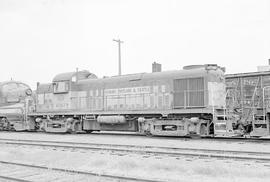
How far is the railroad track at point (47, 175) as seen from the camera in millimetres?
6305

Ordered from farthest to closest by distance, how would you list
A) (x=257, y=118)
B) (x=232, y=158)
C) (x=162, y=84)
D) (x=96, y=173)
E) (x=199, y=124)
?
(x=162, y=84) → (x=199, y=124) → (x=257, y=118) → (x=232, y=158) → (x=96, y=173)

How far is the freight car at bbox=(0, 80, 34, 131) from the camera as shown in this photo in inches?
805

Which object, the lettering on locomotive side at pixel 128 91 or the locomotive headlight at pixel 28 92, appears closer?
the lettering on locomotive side at pixel 128 91

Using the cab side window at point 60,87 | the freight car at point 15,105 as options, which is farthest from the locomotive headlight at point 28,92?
the cab side window at point 60,87

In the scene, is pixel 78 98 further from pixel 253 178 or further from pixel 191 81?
pixel 253 178

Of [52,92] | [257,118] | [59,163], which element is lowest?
[59,163]

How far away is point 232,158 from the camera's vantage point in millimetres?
8266

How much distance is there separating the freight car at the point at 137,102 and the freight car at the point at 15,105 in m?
0.83

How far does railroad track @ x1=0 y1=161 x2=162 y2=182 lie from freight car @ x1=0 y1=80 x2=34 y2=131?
13.1 metres

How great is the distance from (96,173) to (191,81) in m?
8.90

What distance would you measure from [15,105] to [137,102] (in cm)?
961

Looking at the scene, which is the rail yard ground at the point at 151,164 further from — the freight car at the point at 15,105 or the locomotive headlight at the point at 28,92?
the locomotive headlight at the point at 28,92

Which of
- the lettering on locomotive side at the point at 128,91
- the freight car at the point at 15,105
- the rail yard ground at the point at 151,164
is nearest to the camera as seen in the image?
the rail yard ground at the point at 151,164

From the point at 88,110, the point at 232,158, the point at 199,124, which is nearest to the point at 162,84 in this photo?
the point at 199,124
